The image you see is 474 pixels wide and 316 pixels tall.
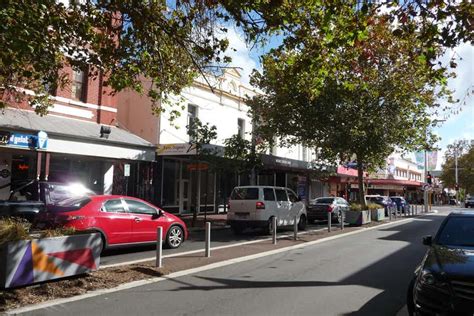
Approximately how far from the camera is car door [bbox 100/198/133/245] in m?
11.9

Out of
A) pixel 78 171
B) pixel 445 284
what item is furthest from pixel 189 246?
pixel 445 284

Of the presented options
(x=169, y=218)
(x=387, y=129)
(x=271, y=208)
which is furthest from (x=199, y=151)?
(x=387, y=129)

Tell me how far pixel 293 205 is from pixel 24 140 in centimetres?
1016

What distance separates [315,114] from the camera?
22.2 meters

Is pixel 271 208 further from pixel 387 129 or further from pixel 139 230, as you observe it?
pixel 387 129

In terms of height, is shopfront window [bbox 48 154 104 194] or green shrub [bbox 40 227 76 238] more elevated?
shopfront window [bbox 48 154 104 194]

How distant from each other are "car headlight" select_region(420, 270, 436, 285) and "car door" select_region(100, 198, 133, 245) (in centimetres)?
807

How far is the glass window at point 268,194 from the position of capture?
18.1 metres

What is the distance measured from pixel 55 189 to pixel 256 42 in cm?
751

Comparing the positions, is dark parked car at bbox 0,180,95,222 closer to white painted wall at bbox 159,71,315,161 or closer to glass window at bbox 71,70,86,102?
glass window at bbox 71,70,86,102

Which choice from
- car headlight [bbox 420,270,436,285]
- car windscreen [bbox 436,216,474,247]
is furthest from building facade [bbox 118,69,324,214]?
car headlight [bbox 420,270,436,285]

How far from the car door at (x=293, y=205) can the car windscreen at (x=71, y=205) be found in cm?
933

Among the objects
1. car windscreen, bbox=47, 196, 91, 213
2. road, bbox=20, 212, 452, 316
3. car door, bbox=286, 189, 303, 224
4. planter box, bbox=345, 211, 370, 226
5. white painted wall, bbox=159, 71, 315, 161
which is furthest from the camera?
white painted wall, bbox=159, 71, 315, 161

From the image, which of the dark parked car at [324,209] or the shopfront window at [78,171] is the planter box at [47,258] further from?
the dark parked car at [324,209]
